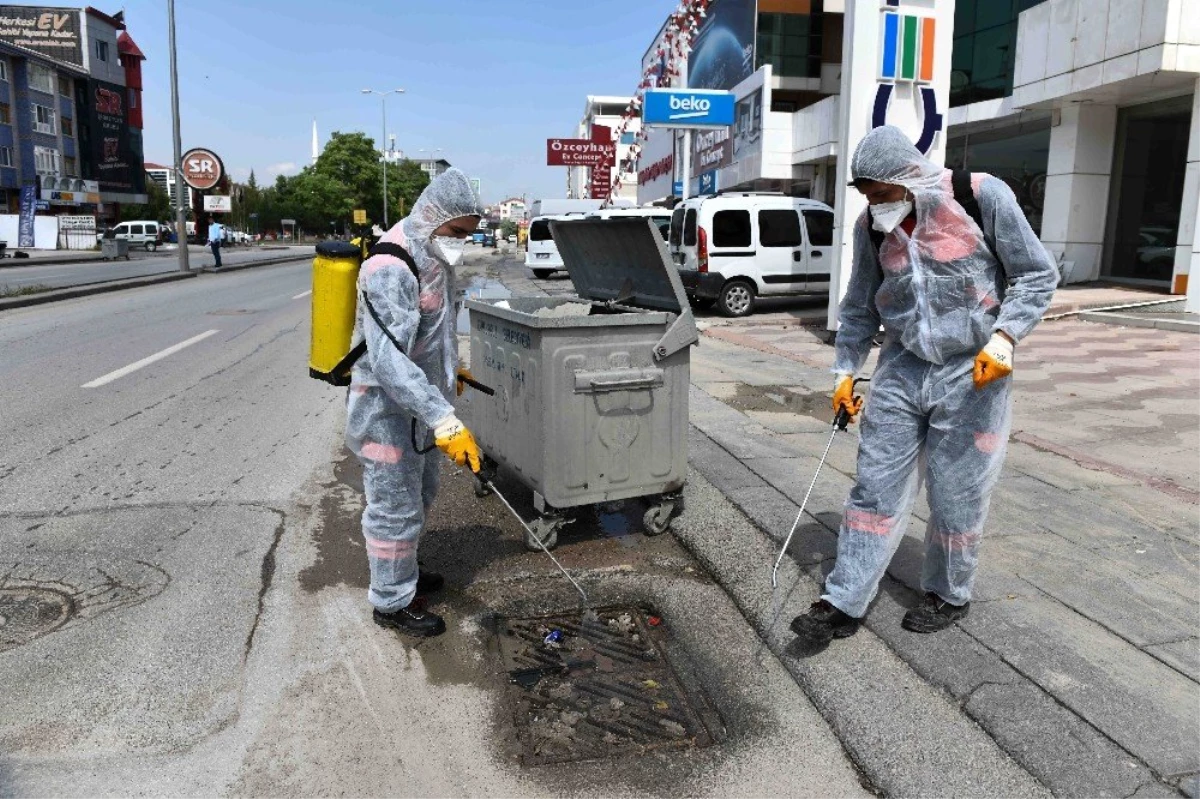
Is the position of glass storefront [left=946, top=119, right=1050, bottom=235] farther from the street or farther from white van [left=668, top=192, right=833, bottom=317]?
the street

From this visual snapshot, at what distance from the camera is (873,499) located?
125 inches

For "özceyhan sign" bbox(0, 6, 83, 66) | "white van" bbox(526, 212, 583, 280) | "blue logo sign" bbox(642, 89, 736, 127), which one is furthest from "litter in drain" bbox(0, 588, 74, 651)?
"özceyhan sign" bbox(0, 6, 83, 66)

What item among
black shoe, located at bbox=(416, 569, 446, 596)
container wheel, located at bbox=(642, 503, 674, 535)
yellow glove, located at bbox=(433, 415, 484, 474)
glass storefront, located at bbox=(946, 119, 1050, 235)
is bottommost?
black shoe, located at bbox=(416, 569, 446, 596)

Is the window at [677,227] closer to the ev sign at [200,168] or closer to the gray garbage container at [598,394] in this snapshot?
the gray garbage container at [598,394]

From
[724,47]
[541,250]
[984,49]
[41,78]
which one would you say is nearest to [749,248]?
[984,49]

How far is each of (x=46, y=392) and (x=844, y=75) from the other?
947 centimetres

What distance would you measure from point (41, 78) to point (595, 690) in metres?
69.7

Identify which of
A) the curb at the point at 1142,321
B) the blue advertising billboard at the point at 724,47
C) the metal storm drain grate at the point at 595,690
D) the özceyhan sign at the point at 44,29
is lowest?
the metal storm drain grate at the point at 595,690

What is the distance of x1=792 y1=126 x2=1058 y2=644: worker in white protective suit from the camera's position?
2.93 meters

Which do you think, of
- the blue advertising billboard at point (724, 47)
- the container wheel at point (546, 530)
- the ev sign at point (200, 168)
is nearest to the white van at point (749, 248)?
the container wheel at point (546, 530)

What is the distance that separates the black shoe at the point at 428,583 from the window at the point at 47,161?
65.5m

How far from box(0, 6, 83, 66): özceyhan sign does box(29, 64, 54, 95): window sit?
23.7 ft

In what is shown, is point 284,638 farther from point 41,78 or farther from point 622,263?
point 41,78

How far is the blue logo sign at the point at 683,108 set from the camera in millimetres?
19828
